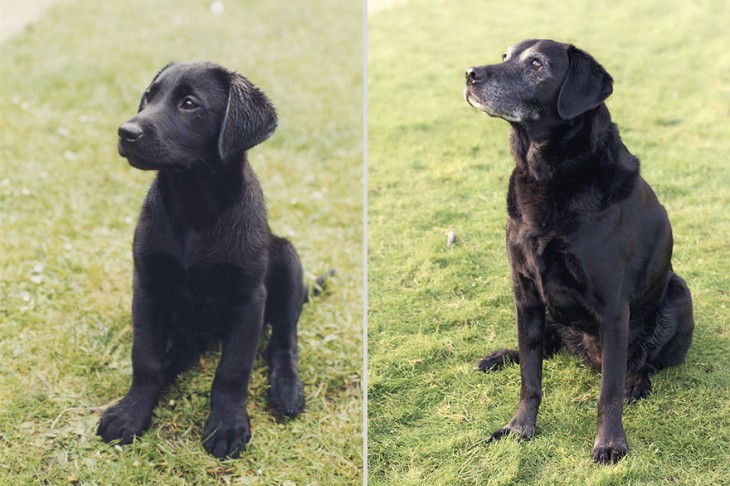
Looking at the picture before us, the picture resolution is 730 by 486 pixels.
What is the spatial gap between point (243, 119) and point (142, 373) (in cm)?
130

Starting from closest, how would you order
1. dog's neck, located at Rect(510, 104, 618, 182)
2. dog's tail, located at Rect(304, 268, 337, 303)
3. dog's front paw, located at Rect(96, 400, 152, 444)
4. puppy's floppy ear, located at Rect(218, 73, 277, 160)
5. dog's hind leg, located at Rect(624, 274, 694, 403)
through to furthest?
dog's neck, located at Rect(510, 104, 618, 182), puppy's floppy ear, located at Rect(218, 73, 277, 160), dog's front paw, located at Rect(96, 400, 152, 444), dog's hind leg, located at Rect(624, 274, 694, 403), dog's tail, located at Rect(304, 268, 337, 303)

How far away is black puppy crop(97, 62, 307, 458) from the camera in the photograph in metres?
3.72

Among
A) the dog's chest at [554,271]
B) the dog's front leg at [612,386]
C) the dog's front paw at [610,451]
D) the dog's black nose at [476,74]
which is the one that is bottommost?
the dog's front paw at [610,451]

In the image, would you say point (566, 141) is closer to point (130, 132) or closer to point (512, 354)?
point (512, 354)

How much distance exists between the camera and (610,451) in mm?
3639

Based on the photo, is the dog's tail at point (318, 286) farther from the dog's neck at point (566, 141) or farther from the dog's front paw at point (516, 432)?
the dog's neck at point (566, 141)

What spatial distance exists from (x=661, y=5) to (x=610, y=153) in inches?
329

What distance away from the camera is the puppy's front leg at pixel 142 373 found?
151 inches

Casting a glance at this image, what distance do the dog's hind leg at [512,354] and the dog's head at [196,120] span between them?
65.3 inches

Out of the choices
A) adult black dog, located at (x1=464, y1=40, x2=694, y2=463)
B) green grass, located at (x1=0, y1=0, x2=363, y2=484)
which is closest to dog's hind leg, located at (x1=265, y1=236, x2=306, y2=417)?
green grass, located at (x1=0, y1=0, x2=363, y2=484)

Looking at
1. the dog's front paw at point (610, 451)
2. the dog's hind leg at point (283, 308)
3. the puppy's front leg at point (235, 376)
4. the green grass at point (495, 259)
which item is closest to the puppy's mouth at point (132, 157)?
the puppy's front leg at point (235, 376)

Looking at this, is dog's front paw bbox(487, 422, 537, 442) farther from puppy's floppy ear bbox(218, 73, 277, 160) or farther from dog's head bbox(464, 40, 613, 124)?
puppy's floppy ear bbox(218, 73, 277, 160)

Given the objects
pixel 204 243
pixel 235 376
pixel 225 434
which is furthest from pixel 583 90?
pixel 225 434

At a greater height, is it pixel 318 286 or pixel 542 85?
pixel 542 85
